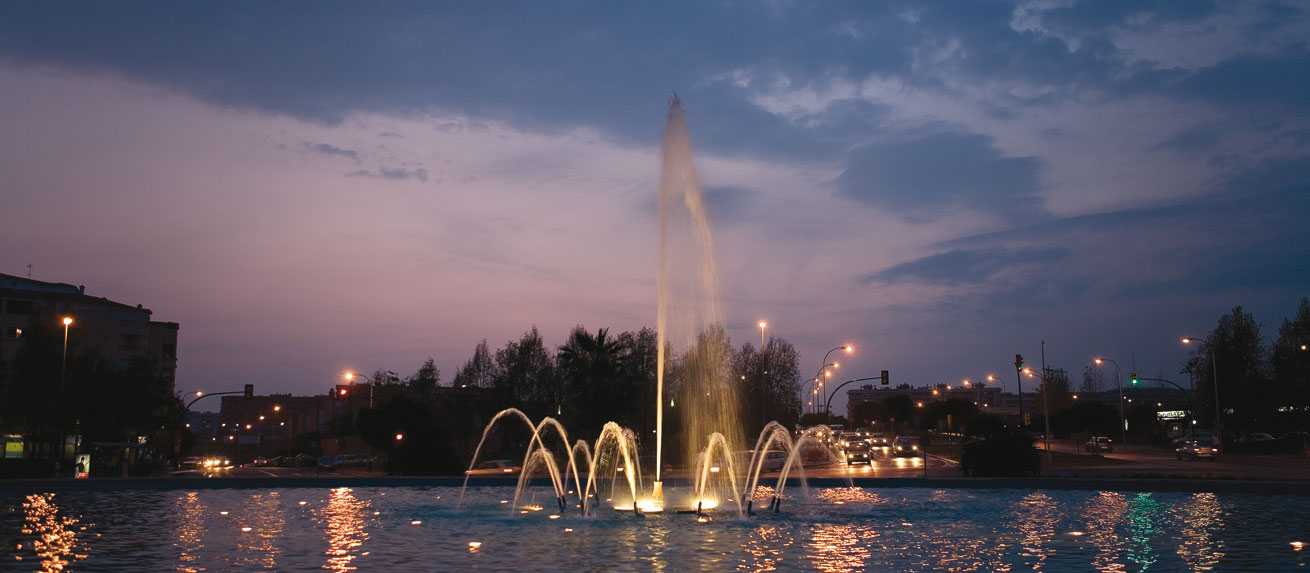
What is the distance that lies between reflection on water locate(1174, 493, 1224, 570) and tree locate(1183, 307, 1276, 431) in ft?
238

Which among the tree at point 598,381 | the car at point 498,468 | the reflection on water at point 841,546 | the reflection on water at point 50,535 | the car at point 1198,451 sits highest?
the tree at point 598,381

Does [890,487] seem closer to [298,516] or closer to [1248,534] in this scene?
[1248,534]

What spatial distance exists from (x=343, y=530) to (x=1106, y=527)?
52.2 feet

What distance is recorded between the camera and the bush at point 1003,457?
39844mm

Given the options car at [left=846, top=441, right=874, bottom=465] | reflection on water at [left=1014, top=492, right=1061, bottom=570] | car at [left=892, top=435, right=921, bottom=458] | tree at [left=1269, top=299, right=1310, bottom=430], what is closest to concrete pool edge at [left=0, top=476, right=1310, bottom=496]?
reflection on water at [left=1014, top=492, right=1061, bottom=570]

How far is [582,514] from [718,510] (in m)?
3.49

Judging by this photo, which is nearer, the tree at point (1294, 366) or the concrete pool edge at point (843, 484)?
the concrete pool edge at point (843, 484)

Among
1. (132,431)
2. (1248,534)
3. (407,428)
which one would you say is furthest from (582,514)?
(132,431)

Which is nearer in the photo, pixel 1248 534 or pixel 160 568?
pixel 160 568

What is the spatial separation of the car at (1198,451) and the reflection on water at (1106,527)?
124 feet

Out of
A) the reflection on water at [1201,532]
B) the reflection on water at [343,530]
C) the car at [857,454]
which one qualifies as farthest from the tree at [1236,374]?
the reflection on water at [343,530]

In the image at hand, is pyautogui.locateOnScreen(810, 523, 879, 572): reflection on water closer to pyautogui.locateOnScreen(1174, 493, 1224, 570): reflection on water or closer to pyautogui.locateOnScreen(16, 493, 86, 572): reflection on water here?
pyautogui.locateOnScreen(1174, 493, 1224, 570): reflection on water

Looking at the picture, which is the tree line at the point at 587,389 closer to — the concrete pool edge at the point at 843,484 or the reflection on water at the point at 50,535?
the concrete pool edge at the point at 843,484

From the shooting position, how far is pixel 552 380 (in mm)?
77688
